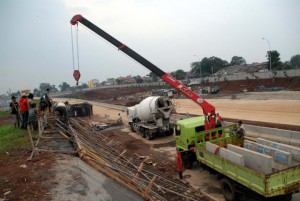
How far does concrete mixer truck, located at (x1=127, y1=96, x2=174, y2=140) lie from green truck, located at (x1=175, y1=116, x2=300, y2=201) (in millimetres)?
6428

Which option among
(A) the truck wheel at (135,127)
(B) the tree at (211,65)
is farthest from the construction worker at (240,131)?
(B) the tree at (211,65)

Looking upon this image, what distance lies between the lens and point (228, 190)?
10.1 m

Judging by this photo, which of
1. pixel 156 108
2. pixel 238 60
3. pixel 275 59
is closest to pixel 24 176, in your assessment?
pixel 156 108

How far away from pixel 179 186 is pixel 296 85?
47271 millimetres

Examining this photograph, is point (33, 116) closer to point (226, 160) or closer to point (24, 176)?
point (24, 176)

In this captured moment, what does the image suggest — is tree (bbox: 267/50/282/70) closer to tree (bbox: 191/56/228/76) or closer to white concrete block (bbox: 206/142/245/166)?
tree (bbox: 191/56/228/76)

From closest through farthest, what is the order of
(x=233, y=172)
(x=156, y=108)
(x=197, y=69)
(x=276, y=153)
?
(x=233, y=172), (x=276, y=153), (x=156, y=108), (x=197, y=69)

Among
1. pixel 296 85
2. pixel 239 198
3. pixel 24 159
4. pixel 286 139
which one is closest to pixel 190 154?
pixel 239 198

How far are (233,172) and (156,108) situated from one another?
12047 mm

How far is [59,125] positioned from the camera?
19844 millimetres

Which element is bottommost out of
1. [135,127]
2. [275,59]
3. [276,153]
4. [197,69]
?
[135,127]

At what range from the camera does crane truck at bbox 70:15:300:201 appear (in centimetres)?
820

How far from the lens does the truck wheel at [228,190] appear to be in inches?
380

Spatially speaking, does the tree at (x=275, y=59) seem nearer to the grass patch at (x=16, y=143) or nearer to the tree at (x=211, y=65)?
the tree at (x=211, y=65)
